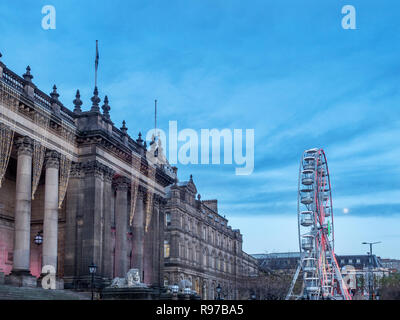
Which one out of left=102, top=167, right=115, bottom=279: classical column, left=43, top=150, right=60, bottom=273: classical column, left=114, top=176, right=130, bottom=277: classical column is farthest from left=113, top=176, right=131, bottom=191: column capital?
left=43, top=150, right=60, bottom=273: classical column

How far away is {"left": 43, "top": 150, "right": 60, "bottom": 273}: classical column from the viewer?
139 ft

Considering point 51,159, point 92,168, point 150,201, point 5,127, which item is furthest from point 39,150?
point 150,201

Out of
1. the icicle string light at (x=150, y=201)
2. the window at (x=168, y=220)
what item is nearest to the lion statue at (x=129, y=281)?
the icicle string light at (x=150, y=201)

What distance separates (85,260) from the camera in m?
46.0

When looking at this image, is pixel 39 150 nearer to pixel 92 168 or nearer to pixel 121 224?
pixel 92 168

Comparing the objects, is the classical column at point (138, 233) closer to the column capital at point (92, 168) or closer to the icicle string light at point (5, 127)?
the column capital at point (92, 168)

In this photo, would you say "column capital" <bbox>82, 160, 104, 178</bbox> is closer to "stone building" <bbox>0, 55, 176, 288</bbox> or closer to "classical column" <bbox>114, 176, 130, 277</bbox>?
"stone building" <bbox>0, 55, 176, 288</bbox>

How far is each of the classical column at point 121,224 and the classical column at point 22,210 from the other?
13464mm

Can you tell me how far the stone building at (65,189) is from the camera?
39.1 meters

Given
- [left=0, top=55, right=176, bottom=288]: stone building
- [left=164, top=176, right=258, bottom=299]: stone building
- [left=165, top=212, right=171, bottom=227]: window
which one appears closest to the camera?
[left=0, top=55, right=176, bottom=288]: stone building

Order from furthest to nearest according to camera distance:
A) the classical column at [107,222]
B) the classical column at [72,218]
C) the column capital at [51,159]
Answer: the classical column at [107,222], the classical column at [72,218], the column capital at [51,159]

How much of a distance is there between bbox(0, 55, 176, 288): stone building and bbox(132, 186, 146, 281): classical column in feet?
0.32
